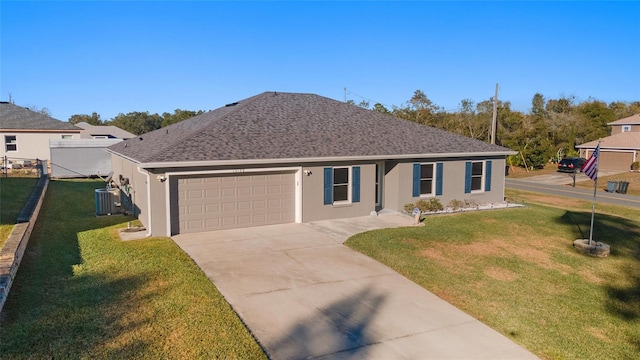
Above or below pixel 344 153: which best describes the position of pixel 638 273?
below

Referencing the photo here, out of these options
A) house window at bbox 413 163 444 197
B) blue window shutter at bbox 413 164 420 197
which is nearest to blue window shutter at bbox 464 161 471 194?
house window at bbox 413 163 444 197

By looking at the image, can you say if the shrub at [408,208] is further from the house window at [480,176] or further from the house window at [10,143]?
the house window at [10,143]

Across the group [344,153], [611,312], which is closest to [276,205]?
[344,153]

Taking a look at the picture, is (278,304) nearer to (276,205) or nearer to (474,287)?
(474,287)

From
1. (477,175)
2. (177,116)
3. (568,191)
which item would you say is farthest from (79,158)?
(177,116)

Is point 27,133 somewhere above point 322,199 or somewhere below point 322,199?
above

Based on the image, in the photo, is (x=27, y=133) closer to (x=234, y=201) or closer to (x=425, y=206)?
(x=234, y=201)
